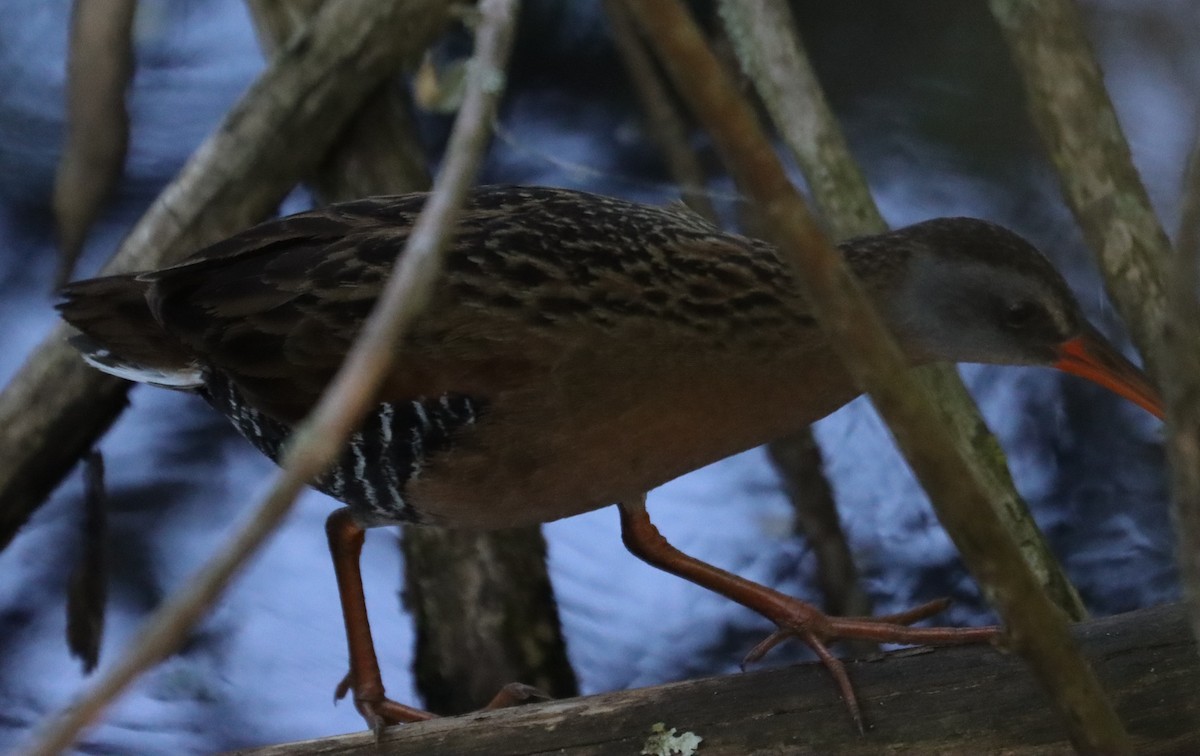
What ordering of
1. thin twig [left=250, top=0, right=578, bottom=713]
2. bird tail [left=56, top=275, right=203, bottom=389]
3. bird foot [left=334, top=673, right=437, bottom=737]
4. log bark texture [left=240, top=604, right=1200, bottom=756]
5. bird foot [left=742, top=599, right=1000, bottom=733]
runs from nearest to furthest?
log bark texture [left=240, top=604, right=1200, bottom=756] < bird foot [left=742, top=599, right=1000, bottom=733] < bird foot [left=334, top=673, right=437, bottom=737] < bird tail [left=56, top=275, right=203, bottom=389] < thin twig [left=250, top=0, right=578, bottom=713]

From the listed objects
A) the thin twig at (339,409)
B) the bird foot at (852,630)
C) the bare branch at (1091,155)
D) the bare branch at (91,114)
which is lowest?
the thin twig at (339,409)

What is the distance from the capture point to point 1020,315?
1.85m

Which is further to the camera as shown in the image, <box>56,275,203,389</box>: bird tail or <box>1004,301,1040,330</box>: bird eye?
<box>56,275,203,389</box>: bird tail

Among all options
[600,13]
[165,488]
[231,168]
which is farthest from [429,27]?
[165,488]

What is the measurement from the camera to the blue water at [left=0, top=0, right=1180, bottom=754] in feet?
9.39

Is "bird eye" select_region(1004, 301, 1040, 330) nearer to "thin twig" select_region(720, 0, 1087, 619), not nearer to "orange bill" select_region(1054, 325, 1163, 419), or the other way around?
"orange bill" select_region(1054, 325, 1163, 419)

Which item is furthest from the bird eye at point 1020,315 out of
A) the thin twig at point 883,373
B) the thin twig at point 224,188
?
the thin twig at point 224,188

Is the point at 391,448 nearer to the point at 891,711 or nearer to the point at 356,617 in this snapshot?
the point at 356,617

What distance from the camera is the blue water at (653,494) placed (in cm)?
286

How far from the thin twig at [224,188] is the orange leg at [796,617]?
1.21 meters

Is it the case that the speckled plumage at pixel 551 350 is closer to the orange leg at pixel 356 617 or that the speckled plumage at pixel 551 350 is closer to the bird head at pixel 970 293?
the bird head at pixel 970 293

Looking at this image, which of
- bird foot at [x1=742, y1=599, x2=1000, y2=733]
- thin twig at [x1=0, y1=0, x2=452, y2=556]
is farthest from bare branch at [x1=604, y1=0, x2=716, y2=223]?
bird foot at [x1=742, y1=599, x2=1000, y2=733]

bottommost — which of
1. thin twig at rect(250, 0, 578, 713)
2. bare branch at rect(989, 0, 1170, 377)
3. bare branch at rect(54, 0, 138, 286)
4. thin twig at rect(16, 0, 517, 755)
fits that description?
thin twig at rect(16, 0, 517, 755)

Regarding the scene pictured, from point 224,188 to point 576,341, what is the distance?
1.40 metres
